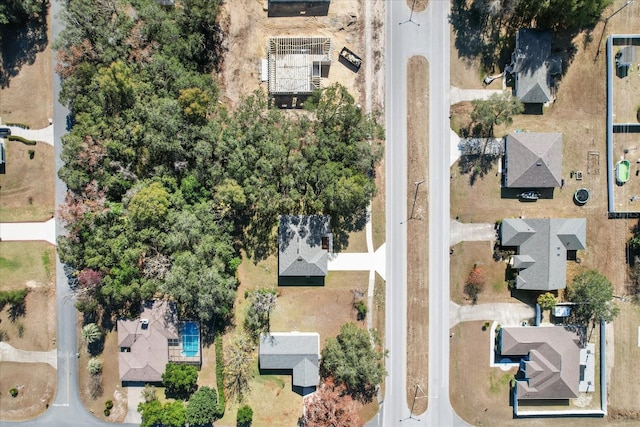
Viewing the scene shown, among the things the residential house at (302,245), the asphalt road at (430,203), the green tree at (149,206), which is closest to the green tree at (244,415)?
the asphalt road at (430,203)

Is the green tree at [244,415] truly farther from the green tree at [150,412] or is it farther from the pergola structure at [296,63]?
the pergola structure at [296,63]

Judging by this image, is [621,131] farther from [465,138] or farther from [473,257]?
[473,257]

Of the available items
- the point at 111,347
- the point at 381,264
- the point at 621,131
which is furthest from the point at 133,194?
the point at 621,131

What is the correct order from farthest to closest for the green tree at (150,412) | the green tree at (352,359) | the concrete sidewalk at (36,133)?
the concrete sidewalk at (36,133)
the green tree at (150,412)
the green tree at (352,359)

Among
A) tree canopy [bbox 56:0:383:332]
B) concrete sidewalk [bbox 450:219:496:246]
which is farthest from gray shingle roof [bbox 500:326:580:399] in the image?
tree canopy [bbox 56:0:383:332]

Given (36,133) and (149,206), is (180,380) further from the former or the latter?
(36,133)

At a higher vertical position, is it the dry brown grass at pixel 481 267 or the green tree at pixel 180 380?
the dry brown grass at pixel 481 267

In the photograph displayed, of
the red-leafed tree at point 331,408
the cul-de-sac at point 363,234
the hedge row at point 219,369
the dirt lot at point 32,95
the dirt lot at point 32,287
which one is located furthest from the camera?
the dirt lot at point 32,287
